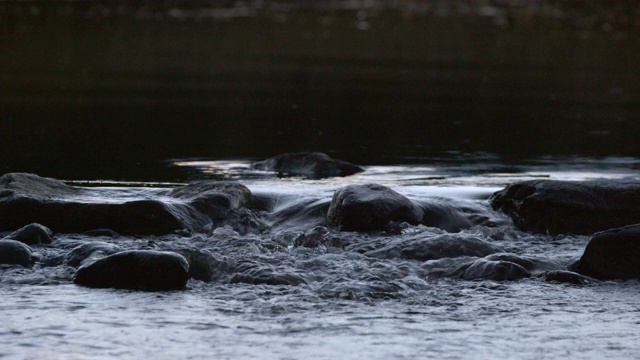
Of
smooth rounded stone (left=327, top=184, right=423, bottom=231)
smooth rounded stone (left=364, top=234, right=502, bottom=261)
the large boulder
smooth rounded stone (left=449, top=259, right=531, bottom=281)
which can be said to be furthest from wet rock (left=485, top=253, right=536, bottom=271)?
the large boulder

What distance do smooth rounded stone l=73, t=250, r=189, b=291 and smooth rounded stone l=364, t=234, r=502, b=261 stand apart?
196 cm

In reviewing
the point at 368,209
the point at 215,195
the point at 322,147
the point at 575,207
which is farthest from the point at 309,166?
the point at 575,207

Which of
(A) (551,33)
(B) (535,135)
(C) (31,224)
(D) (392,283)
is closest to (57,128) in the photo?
(B) (535,135)

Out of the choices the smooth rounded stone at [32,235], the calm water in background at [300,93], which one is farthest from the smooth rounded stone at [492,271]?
the calm water in background at [300,93]

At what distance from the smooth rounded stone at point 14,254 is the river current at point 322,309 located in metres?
0.13

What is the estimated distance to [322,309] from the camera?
321 inches

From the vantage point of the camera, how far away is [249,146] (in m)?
18.5

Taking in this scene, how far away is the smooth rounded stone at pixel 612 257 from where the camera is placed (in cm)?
929

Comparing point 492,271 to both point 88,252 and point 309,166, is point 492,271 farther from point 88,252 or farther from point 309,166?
point 309,166

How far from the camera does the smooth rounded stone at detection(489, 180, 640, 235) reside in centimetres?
1146

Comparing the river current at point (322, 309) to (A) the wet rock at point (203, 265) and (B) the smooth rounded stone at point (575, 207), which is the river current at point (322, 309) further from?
(B) the smooth rounded stone at point (575, 207)

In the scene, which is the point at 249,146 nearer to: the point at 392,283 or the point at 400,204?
the point at 400,204

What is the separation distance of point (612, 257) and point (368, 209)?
2.64 m

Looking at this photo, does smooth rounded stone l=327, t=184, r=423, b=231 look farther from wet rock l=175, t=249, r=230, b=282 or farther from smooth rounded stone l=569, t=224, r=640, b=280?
smooth rounded stone l=569, t=224, r=640, b=280
